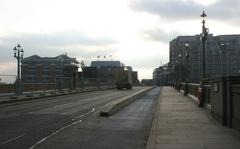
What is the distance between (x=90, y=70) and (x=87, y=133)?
120114 mm

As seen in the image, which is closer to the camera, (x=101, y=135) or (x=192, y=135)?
(x=192, y=135)

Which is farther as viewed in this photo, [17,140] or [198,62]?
[198,62]

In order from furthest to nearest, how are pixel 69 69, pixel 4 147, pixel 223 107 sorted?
1. pixel 69 69
2. pixel 223 107
3. pixel 4 147

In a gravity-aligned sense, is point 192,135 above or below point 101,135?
above

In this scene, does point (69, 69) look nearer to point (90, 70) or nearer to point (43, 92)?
point (43, 92)

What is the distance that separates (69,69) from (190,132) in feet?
208

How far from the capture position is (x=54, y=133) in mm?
15875

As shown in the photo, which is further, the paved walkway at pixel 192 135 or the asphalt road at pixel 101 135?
the asphalt road at pixel 101 135

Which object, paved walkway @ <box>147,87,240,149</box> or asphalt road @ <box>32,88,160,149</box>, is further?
asphalt road @ <box>32,88,160,149</box>

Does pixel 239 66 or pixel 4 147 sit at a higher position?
pixel 239 66

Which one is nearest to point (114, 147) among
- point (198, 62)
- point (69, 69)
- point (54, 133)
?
point (54, 133)

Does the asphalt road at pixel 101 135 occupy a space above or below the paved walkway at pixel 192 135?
below

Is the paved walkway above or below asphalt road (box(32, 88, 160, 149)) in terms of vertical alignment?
above

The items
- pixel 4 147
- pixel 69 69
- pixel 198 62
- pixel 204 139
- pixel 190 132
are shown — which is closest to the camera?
pixel 4 147
